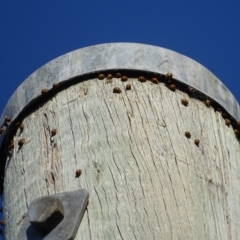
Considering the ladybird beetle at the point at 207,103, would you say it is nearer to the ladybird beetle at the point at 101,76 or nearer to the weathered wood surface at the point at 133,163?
the weathered wood surface at the point at 133,163

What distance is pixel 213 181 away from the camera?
4.96 meters

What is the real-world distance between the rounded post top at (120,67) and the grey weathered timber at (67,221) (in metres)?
0.80

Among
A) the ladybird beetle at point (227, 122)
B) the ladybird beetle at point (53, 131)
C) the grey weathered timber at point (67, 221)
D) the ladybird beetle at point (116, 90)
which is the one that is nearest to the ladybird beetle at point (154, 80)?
the ladybird beetle at point (116, 90)

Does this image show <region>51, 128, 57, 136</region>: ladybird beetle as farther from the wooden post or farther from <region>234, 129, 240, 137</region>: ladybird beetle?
<region>234, 129, 240, 137</region>: ladybird beetle

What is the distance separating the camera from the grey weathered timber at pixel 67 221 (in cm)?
465

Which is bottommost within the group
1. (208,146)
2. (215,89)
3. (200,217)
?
(200,217)

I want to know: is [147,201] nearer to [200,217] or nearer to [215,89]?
[200,217]

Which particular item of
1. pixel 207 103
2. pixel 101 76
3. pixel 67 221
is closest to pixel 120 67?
pixel 101 76

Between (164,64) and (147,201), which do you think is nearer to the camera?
(147,201)

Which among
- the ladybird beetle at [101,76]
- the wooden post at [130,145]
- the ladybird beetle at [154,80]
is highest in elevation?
the ladybird beetle at [101,76]

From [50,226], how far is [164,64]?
3.67 feet

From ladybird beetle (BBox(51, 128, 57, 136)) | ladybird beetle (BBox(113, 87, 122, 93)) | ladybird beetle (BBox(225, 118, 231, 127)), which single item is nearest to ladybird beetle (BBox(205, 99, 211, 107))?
ladybird beetle (BBox(225, 118, 231, 127))

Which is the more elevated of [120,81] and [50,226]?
[120,81]

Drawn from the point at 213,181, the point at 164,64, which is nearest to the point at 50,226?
the point at 213,181
